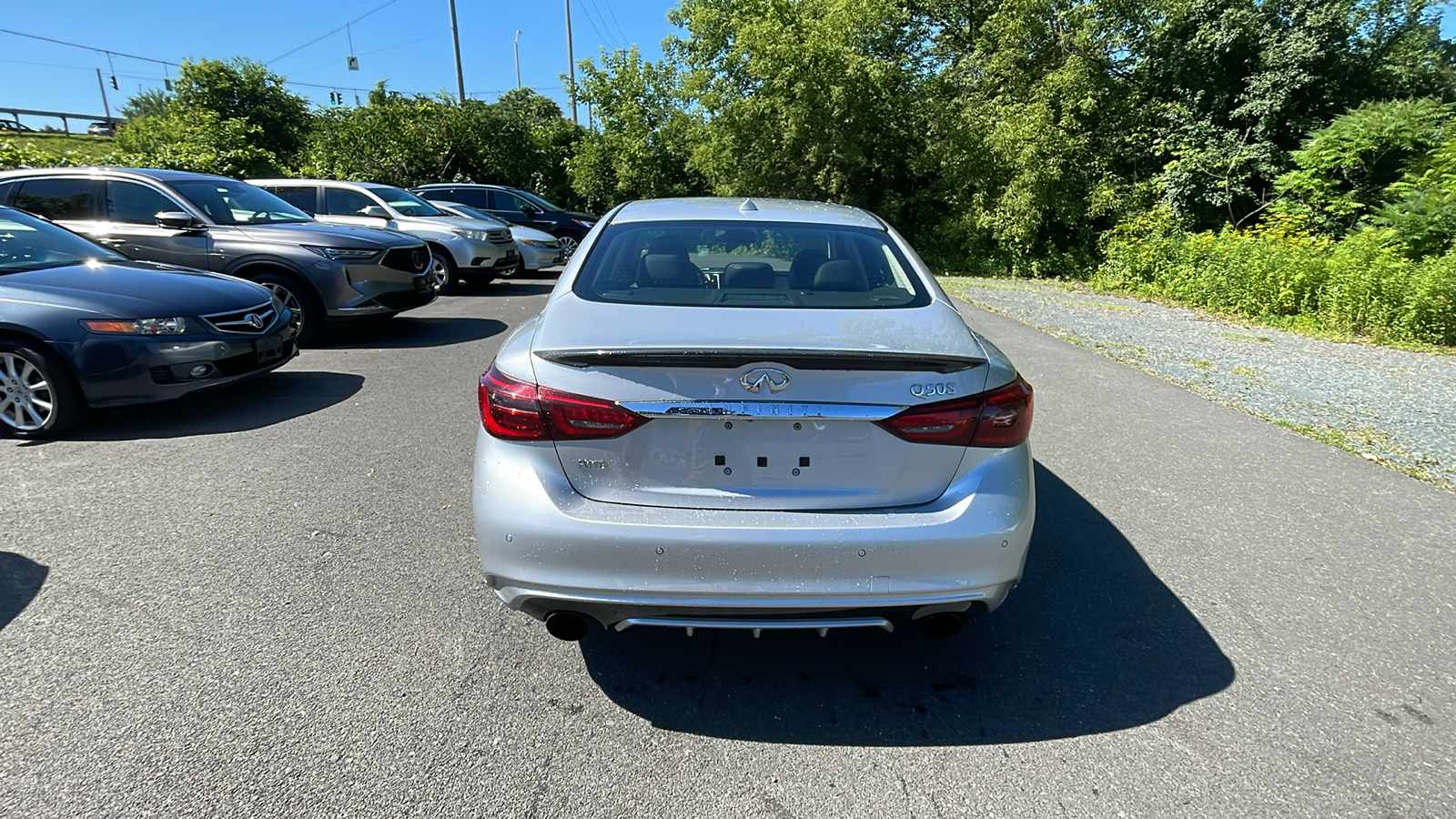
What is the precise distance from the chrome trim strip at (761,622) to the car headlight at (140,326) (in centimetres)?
468

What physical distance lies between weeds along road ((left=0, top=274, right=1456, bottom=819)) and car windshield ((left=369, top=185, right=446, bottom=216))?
29.2 feet

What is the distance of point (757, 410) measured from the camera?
2287mm

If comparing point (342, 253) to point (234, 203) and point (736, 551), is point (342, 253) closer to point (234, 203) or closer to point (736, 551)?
point (234, 203)

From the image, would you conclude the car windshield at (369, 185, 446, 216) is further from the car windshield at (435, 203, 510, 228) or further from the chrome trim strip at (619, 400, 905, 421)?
the chrome trim strip at (619, 400, 905, 421)


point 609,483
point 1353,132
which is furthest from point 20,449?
point 1353,132

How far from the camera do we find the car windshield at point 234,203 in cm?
820

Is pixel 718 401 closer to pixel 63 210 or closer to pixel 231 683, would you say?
pixel 231 683

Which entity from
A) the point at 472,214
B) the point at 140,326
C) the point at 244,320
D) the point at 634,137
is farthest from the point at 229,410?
the point at 634,137

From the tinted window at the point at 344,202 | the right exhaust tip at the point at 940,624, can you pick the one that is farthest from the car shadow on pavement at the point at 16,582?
the tinted window at the point at 344,202

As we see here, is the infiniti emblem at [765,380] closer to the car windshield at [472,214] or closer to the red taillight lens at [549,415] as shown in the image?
the red taillight lens at [549,415]

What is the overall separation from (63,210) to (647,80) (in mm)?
20728

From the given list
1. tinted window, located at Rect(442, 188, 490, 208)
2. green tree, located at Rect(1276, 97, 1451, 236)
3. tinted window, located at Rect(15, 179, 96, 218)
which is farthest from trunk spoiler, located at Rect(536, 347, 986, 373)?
tinted window, located at Rect(442, 188, 490, 208)

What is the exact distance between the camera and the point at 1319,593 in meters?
3.41

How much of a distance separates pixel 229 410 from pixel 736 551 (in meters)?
5.27
